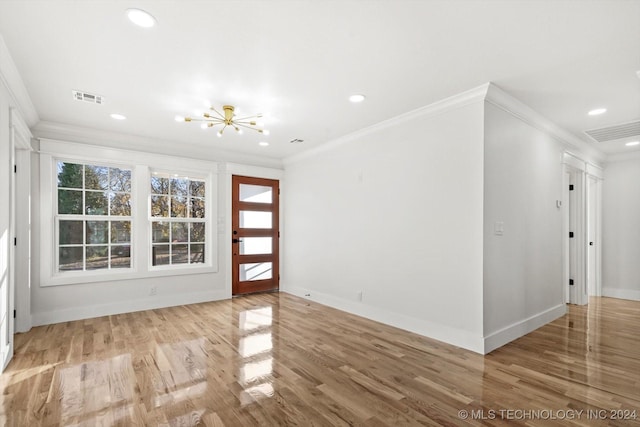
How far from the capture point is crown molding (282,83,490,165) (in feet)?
10.6

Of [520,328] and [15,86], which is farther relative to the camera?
[520,328]

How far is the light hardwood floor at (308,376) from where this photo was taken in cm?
214

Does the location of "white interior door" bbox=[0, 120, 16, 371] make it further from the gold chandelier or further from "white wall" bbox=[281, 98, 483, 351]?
"white wall" bbox=[281, 98, 483, 351]

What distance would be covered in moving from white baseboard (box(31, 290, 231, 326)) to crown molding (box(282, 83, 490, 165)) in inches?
125

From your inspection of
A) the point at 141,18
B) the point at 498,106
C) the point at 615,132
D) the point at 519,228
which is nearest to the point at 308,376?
the point at 519,228

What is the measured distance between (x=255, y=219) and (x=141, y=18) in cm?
425

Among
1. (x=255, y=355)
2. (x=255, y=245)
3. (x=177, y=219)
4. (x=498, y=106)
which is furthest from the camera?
(x=255, y=245)

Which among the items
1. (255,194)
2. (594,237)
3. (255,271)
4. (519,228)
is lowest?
(255,271)

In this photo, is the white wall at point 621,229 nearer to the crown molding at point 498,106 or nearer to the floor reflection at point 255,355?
the crown molding at point 498,106

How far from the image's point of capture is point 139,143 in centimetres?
494

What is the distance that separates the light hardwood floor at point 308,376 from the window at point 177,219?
138cm

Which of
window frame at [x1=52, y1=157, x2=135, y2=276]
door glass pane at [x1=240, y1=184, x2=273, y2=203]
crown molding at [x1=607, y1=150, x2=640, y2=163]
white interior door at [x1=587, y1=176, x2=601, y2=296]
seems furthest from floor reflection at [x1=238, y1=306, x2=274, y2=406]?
crown molding at [x1=607, y1=150, x2=640, y2=163]

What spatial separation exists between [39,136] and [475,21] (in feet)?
17.2

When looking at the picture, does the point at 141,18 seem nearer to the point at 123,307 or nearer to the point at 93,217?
the point at 93,217
